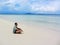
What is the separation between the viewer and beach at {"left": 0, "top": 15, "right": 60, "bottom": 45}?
5.04 feet

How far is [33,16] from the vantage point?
1610mm

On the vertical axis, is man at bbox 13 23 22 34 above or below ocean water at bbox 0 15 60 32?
below

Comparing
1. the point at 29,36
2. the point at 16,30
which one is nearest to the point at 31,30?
the point at 29,36

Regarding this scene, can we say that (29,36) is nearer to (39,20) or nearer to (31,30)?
(31,30)

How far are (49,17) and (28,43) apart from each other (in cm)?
40

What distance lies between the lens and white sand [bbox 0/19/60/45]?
5.03 ft

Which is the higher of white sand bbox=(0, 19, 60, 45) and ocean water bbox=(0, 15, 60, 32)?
ocean water bbox=(0, 15, 60, 32)

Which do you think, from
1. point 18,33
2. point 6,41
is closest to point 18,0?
point 18,33

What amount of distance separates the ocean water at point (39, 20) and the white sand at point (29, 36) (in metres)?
0.04

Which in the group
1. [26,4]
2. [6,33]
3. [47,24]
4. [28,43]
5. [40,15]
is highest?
[26,4]

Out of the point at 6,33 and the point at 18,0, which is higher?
the point at 18,0

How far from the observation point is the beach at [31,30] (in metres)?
1.54

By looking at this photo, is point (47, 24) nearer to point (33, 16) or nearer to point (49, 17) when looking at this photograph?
point (49, 17)

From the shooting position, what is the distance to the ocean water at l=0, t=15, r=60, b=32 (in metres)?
1.58
